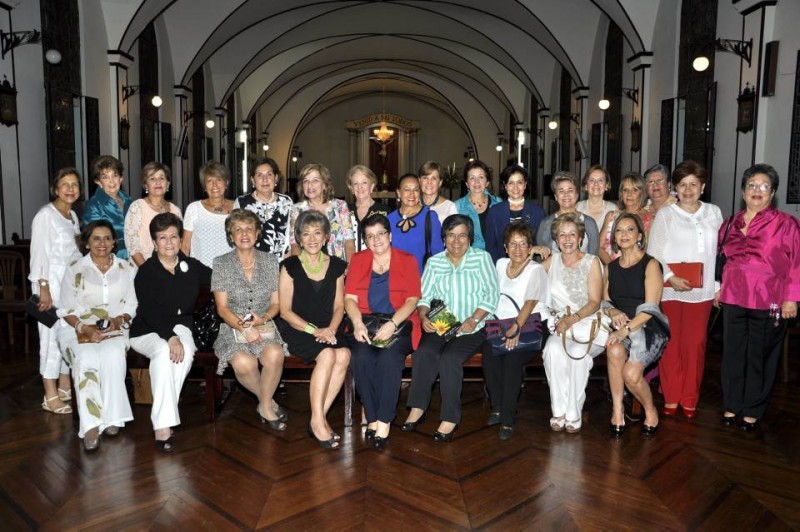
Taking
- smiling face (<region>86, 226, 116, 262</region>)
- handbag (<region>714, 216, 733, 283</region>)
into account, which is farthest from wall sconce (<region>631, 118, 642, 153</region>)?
smiling face (<region>86, 226, 116, 262</region>)

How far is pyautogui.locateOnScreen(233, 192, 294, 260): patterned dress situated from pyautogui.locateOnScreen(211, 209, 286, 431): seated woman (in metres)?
0.60

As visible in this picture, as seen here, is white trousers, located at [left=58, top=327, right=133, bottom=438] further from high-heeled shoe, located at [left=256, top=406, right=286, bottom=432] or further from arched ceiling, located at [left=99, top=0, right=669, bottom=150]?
arched ceiling, located at [left=99, top=0, right=669, bottom=150]

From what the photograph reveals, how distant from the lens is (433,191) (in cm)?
454

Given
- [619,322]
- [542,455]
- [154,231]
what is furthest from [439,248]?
[154,231]

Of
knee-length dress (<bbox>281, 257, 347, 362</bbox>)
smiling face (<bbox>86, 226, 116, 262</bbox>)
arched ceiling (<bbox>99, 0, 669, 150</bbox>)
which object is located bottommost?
knee-length dress (<bbox>281, 257, 347, 362</bbox>)

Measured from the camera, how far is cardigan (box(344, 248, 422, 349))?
3.90 meters

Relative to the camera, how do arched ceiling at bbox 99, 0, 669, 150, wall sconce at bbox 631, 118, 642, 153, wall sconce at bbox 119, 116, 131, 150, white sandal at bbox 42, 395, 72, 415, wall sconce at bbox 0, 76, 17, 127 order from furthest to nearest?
arched ceiling at bbox 99, 0, 669, 150 < wall sconce at bbox 631, 118, 642, 153 < wall sconce at bbox 119, 116, 131, 150 < wall sconce at bbox 0, 76, 17, 127 < white sandal at bbox 42, 395, 72, 415

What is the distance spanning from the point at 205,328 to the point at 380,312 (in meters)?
1.12

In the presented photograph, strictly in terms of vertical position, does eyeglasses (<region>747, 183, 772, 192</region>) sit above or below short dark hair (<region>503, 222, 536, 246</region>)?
above

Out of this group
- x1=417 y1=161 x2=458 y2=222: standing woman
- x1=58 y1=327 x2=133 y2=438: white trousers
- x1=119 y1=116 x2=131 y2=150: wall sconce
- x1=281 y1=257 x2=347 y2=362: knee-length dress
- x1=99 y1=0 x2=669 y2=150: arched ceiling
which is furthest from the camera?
x1=99 y1=0 x2=669 y2=150: arched ceiling

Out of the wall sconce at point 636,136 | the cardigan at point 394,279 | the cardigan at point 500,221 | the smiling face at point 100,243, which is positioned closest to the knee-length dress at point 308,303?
the cardigan at point 394,279

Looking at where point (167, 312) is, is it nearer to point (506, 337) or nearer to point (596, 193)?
point (506, 337)

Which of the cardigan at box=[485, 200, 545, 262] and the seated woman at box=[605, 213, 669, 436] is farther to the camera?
the cardigan at box=[485, 200, 545, 262]

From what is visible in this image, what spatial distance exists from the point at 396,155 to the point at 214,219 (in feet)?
74.1
